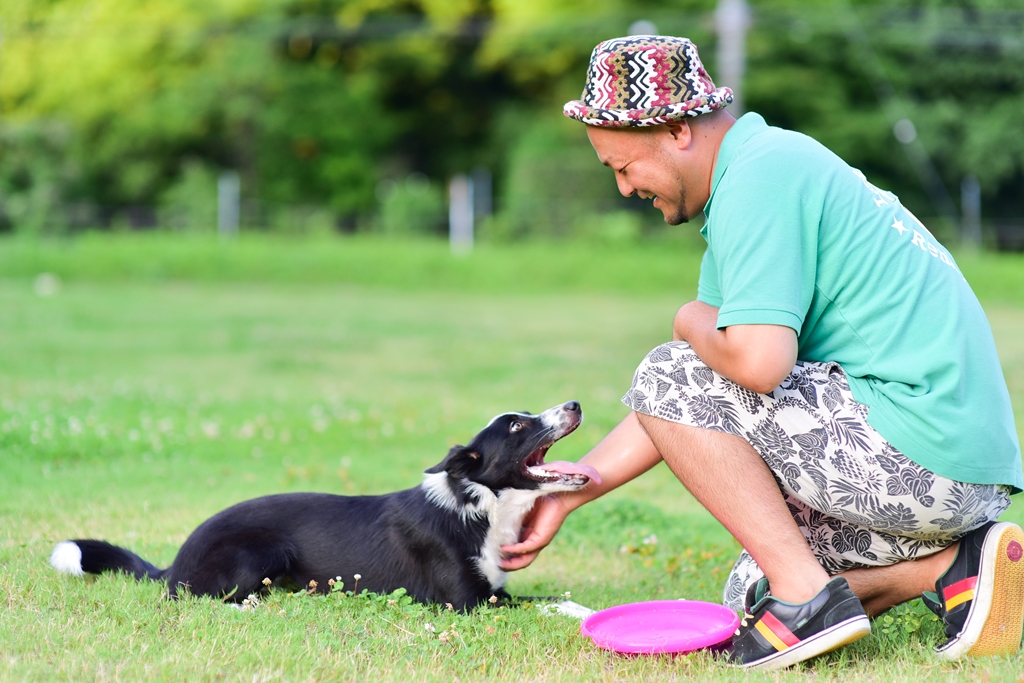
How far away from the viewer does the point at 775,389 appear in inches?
125

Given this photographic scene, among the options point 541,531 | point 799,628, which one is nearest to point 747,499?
point 799,628

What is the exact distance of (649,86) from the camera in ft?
10.3

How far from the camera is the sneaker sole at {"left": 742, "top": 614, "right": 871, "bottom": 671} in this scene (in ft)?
9.91

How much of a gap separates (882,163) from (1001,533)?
1237 inches

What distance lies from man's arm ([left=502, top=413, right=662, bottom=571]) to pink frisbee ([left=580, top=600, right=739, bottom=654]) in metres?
0.37

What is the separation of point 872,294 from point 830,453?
18.6 inches

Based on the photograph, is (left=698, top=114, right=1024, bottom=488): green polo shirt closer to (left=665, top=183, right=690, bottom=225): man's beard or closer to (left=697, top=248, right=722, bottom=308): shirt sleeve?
(left=665, top=183, right=690, bottom=225): man's beard

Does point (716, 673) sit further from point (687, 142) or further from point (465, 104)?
point (465, 104)

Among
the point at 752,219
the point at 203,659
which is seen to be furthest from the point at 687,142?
the point at 203,659

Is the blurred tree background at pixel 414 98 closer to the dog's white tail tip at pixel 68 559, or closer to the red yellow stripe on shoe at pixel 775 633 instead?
the dog's white tail tip at pixel 68 559

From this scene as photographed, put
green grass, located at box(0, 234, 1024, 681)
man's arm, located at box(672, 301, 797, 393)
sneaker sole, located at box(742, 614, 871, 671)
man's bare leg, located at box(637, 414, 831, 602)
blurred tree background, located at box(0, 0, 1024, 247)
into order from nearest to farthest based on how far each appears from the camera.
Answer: man's arm, located at box(672, 301, 797, 393) → sneaker sole, located at box(742, 614, 871, 671) → man's bare leg, located at box(637, 414, 831, 602) → green grass, located at box(0, 234, 1024, 681) → blurred tree background, located at box(0, 0, 1024, 247)

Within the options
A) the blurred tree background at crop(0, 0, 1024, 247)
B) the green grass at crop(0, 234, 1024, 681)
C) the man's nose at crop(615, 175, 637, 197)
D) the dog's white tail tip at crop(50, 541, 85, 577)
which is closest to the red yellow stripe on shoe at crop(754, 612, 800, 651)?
the green grass at crop(0, 234, 1024, 681)

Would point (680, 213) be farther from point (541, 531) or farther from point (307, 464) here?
point (307, 464)

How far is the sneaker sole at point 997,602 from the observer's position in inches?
126
